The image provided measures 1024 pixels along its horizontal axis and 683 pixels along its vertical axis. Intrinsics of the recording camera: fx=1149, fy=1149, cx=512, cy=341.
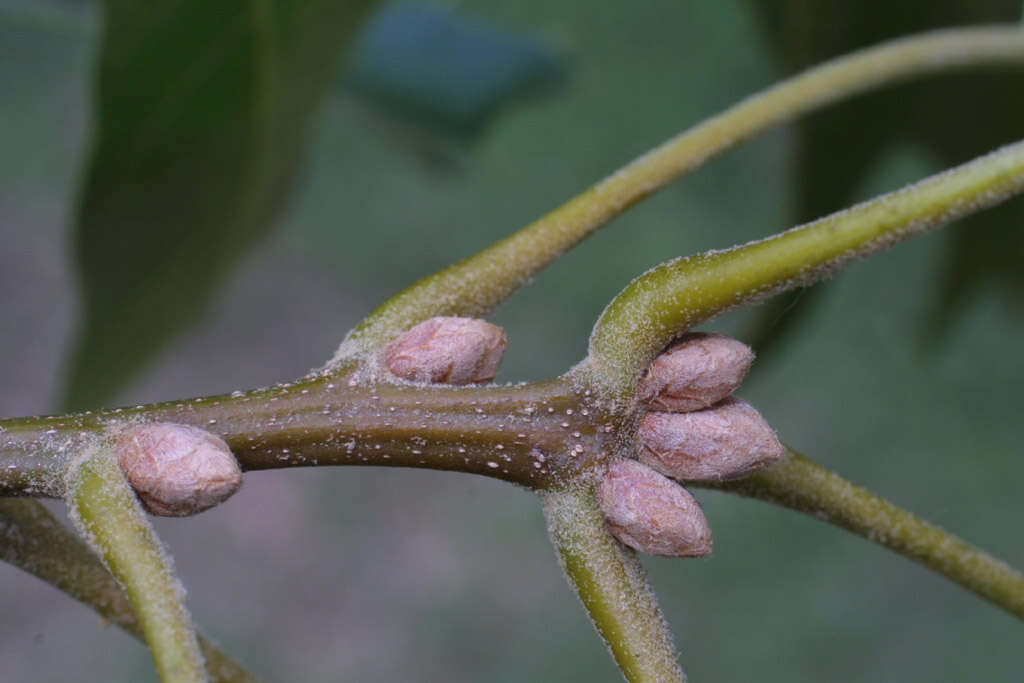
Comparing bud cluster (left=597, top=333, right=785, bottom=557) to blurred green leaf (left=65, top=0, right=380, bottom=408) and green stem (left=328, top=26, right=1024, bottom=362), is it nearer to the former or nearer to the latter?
green stem (left=328, top=26, right=1024, bottom=362)

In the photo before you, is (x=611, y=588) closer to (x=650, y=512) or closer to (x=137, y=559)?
(x=650, y=512)

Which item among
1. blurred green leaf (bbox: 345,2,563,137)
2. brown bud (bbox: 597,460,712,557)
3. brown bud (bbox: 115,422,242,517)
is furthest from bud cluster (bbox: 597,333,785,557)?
blurred green leaf (bbox: 345,2,563,137)

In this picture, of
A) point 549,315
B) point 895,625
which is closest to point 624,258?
point 549,315

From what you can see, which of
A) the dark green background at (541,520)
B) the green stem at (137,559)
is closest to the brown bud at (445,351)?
the green stem at (137,559)

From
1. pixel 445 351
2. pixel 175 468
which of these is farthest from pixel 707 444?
pixel 175 468

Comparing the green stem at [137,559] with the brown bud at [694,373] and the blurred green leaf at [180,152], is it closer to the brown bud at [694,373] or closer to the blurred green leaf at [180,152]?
the brown bud at [694,373]

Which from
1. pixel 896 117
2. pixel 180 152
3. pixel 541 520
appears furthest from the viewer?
pixel 541 520
